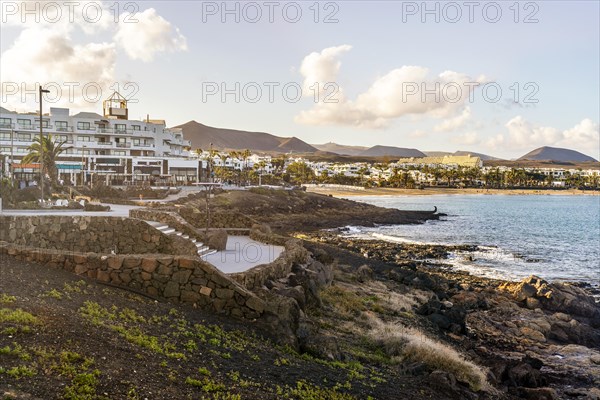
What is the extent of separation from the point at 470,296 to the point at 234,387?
20414mm

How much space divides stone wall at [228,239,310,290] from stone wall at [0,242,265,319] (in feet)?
4.55

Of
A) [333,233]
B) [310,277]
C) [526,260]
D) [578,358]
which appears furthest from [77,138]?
[578,358]

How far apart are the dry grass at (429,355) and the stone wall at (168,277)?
A: 427cm

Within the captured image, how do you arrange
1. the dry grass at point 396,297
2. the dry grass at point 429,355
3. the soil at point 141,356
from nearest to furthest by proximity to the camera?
1. the soil at point 141,356
2. the dry grass at point 429,355
3. the dry grass at point 396,297

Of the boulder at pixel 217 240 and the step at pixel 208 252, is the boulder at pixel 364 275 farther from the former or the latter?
the step at pixel 208 252

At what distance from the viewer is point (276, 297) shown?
12.8m

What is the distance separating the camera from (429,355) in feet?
44.4

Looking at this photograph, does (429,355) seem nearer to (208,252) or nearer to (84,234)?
(208,252)

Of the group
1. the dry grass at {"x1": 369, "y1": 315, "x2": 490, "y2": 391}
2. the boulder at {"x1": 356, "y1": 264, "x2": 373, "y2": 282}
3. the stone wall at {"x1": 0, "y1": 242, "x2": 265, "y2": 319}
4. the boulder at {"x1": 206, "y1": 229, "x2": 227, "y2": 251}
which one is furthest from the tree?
the stone wall at {"x1": 0, "y1": 242, "x2": 265, "y2": 319}

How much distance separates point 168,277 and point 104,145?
236 ft

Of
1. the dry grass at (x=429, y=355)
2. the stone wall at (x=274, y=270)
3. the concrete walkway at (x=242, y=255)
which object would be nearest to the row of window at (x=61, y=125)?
the concrete walkway at (x=242, y=255)

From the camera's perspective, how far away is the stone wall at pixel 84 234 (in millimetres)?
17750

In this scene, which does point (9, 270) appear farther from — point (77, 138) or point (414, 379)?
point (77, 138)

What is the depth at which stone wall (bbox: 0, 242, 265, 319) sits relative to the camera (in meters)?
12.3
